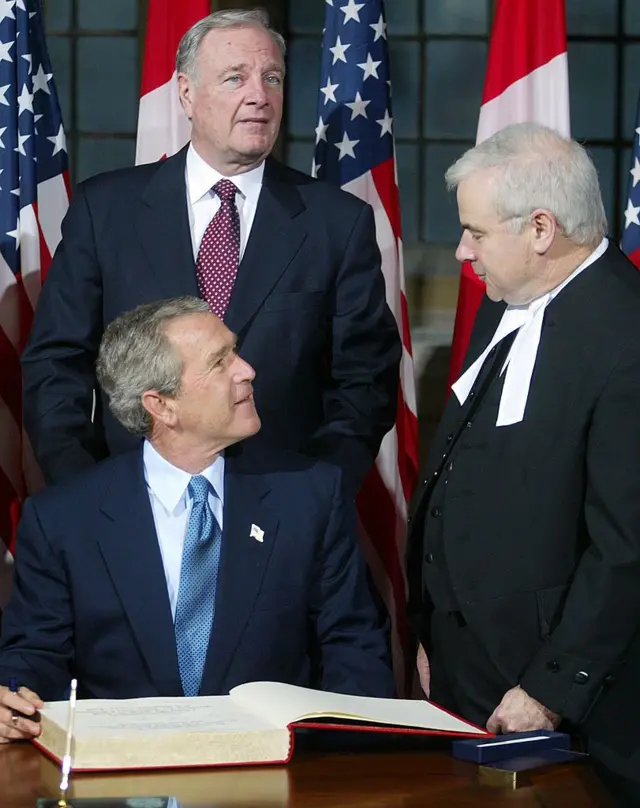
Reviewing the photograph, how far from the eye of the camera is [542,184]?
103 inches

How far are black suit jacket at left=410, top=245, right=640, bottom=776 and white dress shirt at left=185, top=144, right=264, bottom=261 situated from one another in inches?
39.3

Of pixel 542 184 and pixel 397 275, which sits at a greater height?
pixel 542 184

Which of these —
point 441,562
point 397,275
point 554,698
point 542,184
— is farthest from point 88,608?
point 397,275

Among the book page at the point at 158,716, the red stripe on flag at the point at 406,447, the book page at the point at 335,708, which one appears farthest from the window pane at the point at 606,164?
the book page at the point at 158,716

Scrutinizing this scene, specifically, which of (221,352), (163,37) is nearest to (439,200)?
(163,37)

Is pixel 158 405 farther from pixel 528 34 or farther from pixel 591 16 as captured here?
pixel 591 16

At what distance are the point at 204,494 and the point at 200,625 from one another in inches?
10.0

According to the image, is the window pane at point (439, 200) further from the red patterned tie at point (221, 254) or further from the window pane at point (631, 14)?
the red patterned tie at point (221, 254)

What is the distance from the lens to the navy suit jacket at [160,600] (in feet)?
8.93

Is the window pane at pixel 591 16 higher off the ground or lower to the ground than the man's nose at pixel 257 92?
higher

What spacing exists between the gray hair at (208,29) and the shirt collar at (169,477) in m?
1.01

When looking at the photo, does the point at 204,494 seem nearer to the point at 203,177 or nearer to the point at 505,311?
the point at 505,311

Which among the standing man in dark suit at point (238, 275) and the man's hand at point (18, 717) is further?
the standing man in dark suit at point (238, 275)

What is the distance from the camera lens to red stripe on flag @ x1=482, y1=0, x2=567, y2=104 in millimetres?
4176
